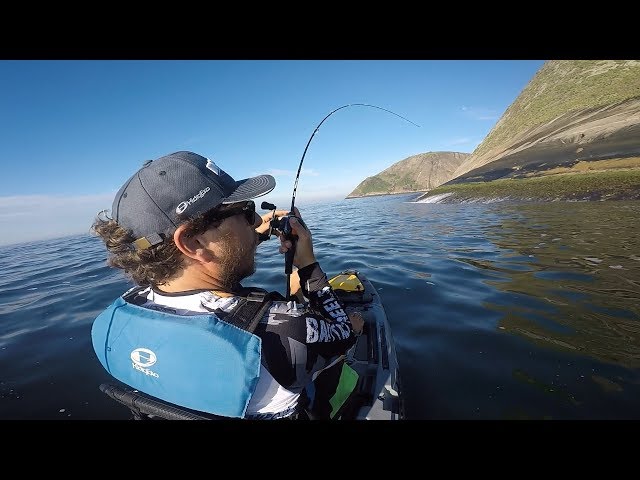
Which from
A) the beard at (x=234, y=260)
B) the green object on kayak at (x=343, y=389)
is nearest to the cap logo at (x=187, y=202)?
the beard at (x=234, y=260)

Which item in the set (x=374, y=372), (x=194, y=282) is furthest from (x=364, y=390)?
(x=194, y=282)

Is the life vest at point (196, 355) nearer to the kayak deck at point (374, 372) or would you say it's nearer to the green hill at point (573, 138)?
the kayak deck at point (374, 372)

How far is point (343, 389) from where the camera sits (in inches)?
118

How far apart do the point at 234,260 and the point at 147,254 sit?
0.61 metres

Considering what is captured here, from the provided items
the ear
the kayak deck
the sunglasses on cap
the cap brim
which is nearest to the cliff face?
the kayak deck

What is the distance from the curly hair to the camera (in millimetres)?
2111

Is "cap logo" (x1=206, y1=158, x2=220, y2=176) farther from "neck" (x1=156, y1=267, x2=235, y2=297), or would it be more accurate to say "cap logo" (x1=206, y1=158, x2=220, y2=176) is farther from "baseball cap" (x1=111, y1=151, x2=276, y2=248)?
"neck" (x1=156, y1=267, x2=235, y2=297)

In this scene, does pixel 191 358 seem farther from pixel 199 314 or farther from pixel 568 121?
pixel 568 121

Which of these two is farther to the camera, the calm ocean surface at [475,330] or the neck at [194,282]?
the calm ocean surface at [475,330]

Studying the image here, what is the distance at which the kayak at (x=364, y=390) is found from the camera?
207 cm

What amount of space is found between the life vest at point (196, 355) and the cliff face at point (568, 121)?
155 feet
